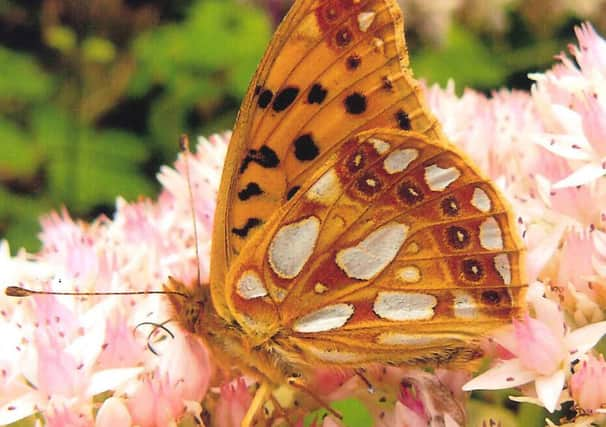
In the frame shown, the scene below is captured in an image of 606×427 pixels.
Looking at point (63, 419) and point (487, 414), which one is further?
point (487, 414)

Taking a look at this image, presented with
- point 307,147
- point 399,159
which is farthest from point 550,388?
point 307,147

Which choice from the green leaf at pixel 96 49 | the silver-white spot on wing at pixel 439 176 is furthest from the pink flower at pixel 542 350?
the green leaf at pixel 96 49

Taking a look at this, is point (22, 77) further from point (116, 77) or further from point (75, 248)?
point (75, 248)

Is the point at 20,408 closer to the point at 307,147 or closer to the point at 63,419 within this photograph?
the point at 63,419

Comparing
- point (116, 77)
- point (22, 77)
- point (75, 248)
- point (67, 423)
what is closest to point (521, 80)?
point (116, 77)

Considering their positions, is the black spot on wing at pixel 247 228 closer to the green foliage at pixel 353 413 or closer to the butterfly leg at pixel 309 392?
the butterfly leg at pixel 309 392

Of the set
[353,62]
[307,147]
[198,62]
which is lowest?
[307,147]
